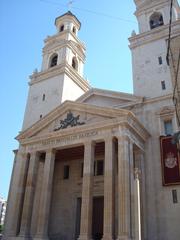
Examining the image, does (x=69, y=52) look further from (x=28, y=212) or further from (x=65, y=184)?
(x=28, y=212)

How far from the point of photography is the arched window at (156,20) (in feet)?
94.1

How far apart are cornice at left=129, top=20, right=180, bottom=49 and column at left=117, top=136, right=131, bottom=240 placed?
13.3 m

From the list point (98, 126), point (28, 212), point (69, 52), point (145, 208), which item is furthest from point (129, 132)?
point (69, 52)

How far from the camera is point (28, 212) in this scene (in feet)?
64.8

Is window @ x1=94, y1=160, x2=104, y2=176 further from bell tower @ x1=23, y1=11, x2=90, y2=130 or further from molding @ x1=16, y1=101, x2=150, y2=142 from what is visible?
bell tower @ x1=23, y1=11, x2=90, y2=130

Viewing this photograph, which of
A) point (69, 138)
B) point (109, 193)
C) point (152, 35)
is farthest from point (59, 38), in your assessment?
point (109, 193)

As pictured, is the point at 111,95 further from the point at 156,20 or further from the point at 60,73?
the point at 156,20

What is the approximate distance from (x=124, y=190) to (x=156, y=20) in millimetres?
20580

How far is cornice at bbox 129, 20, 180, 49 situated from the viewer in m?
26.1

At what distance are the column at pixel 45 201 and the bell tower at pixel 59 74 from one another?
9919 mm

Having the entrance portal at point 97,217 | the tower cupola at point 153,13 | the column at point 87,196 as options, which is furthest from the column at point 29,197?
the tower cupola at point 153,13

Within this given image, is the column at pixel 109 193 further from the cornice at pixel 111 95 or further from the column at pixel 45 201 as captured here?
the cornice at pixel 111 95

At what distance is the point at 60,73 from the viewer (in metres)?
31.4

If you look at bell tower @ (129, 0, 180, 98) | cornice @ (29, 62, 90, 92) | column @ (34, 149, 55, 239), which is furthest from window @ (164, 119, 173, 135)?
cornice @ (29, 62, 90, 92)
